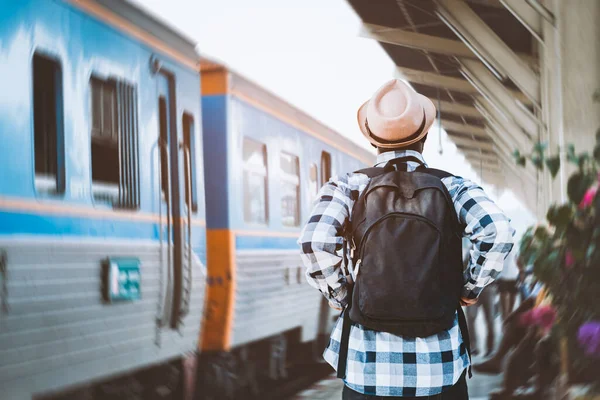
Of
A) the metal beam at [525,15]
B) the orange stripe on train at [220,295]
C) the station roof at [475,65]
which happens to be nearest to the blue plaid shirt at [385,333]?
the orange stripe on train at [220,295]

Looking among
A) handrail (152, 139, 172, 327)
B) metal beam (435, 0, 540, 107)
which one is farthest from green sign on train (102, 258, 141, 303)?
metal beam (435, 0, 540, 107)

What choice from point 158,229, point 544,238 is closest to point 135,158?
point 158,229

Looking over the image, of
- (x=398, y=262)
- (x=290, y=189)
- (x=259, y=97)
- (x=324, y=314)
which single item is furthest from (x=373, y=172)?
(x=324, y=314)

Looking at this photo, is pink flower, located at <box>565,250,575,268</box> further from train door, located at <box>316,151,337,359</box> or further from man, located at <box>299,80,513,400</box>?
train door, located at <box>316,151,337,359</box>

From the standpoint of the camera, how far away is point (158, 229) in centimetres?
362

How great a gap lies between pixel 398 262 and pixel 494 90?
4.68 meters

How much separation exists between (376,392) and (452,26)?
3883 millimetres

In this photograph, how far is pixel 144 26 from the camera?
11.7 ft

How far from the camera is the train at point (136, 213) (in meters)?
2.64

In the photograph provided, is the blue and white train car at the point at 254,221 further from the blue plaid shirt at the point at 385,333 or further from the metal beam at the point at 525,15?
the blue plaid shirt at the point at 385,333

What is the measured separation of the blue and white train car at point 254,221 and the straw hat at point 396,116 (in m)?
2.49

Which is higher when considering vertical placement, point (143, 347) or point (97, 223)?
point (97, 223)

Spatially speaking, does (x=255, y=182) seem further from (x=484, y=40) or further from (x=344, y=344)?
(x=344, y=344)

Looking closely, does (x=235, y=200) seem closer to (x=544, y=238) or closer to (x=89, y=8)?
(x=89, y=8)
